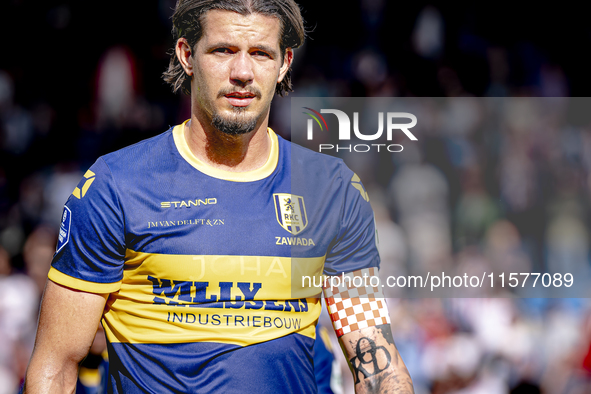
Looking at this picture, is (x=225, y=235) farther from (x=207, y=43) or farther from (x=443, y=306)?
(x=443, y=306)

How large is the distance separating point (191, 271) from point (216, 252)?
12cm

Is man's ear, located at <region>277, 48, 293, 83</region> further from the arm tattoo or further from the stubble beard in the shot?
the arm tattoo

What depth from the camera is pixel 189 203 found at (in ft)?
8.01

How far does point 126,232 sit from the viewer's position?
2328 millimetres

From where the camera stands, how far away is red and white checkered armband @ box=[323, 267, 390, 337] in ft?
8.45

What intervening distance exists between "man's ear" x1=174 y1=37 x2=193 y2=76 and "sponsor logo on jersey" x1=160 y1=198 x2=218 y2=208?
560 millimetres

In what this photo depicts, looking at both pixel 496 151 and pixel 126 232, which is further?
pixel 496 151

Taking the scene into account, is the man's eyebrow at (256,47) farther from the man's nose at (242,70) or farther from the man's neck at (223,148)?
the man's neck at (223,148)

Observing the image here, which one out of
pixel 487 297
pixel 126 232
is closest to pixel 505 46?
pixel 487 297

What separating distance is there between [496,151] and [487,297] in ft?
4.79

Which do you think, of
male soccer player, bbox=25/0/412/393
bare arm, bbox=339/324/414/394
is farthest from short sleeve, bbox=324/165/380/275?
bare arm, bbox=339/324/414/394

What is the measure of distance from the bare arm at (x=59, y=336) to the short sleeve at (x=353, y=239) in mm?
976

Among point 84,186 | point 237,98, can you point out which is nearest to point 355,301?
point 237,98

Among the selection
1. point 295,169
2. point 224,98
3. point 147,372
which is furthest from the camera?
point 295,169
